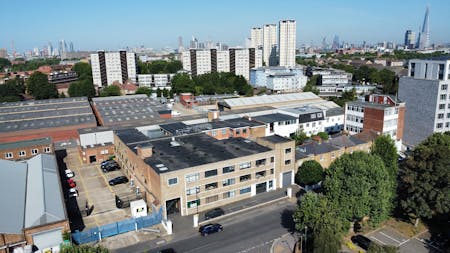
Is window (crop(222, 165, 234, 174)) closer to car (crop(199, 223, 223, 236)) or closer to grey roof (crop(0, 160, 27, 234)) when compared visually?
car (crop(199, 223, 223, 236))

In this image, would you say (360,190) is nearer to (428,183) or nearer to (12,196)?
(428,183)

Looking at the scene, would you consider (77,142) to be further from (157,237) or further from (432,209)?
(432,209)

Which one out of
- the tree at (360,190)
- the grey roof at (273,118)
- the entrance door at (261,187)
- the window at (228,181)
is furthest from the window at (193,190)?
the grey roof at (273,118)

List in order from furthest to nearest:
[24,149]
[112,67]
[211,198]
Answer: [112,67] < [24,149] < [211,198]

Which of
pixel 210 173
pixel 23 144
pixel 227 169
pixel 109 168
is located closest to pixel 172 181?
pixel 210 173

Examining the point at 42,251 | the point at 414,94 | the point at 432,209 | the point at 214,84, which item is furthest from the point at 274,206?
the point at 214,84

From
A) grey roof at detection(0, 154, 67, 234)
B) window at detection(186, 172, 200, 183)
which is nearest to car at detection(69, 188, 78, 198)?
grey roof at detection(0, 154, 67, 234)
